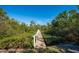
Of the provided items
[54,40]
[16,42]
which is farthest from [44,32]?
[16,42]

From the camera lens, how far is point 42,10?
3141 millimetres

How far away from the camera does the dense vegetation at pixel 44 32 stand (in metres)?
3.13

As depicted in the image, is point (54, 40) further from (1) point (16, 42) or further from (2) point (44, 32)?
(1) point (16, 42)

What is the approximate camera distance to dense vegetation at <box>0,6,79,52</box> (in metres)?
3.13

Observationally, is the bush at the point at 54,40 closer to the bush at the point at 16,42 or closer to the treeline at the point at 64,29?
the treeline at the point at 64,29

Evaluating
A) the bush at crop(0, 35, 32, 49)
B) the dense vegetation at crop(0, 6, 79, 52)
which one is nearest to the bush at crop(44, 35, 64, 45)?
the dense vegetation at crop(0, 6, 79, 52)

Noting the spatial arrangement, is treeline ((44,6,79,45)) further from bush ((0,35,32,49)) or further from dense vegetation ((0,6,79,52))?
bush ((0,35,32,49))

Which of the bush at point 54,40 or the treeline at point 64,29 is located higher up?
the treeline at point 64,29

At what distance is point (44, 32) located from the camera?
10.3 feet

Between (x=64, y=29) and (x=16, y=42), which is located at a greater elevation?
(x=64, y=29)

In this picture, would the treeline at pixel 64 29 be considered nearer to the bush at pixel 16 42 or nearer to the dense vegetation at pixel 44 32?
the dense vegetation at pixel 44 32

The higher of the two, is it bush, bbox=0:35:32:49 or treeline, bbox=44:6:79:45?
treeline, bbox=44:6:79:45

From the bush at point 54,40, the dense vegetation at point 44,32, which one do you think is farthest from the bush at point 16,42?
the bush at point 54,40
